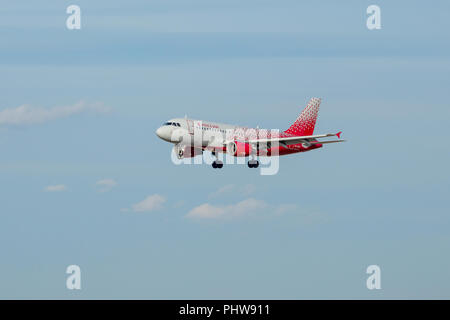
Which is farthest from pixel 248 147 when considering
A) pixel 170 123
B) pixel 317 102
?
pixel 317 102

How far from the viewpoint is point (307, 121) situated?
409ft

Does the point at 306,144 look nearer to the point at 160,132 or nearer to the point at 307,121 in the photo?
the point at 307,121

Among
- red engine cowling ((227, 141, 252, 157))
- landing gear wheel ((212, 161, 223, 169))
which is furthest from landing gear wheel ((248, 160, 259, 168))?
landing gear wheel ((212, 161, 223, 169))

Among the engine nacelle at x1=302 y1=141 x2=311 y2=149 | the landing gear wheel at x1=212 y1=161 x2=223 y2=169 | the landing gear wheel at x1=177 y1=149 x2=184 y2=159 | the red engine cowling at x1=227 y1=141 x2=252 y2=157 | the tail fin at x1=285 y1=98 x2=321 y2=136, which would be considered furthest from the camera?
the tail fin at x1=285 y1=98 x2=321 y2=136

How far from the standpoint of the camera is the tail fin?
406 feet

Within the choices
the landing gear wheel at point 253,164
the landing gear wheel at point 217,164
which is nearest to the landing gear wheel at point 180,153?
the landing gear wheel at point 217,164

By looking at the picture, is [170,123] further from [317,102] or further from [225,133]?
[317,102]

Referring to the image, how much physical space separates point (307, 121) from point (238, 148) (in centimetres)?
1938

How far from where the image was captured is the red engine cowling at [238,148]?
110 meters

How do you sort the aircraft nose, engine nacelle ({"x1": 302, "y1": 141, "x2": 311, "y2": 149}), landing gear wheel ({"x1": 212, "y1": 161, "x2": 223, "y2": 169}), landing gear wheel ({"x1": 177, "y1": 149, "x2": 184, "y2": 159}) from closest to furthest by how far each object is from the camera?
1. the aircraft nose
2. landing gear wheel ({"x1": 177, "y1": 149, "x2": 184, "y2": 159})
3. engine nacelle ({"x1": 302, "y1": 141, "x2": 311, "y2": 149})
4. landing gear wheel ({"x1": 212, "y1": 161, "x2": 223, "y2": 169})

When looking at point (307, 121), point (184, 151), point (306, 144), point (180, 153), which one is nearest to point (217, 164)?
point (184, 151)

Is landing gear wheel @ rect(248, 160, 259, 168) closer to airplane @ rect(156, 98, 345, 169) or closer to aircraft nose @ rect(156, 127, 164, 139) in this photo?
airplane @ rect(156, 98, 345, 169)
